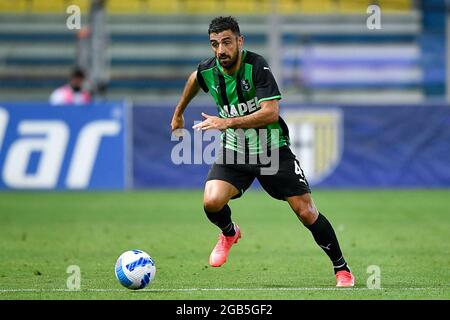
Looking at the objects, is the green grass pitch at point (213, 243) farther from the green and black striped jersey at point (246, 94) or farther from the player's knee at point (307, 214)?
the green and black striped jersey at point (246, 94)

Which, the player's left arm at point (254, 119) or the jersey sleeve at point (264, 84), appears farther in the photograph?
the jersey sleeve at point (264, 84)

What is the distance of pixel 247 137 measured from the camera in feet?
28.0

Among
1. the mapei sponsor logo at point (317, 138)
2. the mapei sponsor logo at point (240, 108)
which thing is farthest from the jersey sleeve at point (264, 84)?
the mapei sponsor logo at point (317, 138)

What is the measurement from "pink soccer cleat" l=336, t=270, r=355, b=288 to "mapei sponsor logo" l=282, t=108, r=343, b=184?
32.9 ft

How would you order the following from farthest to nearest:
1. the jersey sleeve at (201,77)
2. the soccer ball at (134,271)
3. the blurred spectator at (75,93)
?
the blurred spectator at (75,93) → the jersey sleeve at (201,77) → the soccer ball at (134,271)

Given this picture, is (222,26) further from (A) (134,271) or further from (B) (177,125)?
(A) (134,271)

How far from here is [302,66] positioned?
22.5 meters

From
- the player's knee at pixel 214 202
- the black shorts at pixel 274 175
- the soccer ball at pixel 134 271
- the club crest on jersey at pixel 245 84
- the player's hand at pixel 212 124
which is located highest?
the club crest on jersey at pixel 245 84

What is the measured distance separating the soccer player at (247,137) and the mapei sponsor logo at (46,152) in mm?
9458

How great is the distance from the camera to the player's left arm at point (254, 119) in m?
7.96

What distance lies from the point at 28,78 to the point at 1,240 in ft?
34.8

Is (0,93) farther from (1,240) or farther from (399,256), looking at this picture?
(399,256)

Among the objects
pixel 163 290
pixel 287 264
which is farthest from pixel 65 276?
pixel 287 264
